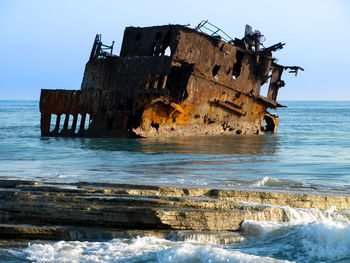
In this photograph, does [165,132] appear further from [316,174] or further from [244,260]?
[244,260]

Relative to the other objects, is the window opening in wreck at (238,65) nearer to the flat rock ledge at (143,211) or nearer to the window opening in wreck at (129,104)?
the window opening in wreck at (129,104)


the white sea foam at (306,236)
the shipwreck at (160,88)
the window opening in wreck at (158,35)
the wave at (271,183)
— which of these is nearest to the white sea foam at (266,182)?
the wave at (271,183)

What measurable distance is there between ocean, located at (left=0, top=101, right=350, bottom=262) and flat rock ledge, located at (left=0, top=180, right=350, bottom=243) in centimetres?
14

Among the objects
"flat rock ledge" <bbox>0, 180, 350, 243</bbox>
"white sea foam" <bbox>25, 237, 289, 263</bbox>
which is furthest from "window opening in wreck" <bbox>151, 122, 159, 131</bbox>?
"white sea foam" <bbox>25, 237, 289, 263</bbox>

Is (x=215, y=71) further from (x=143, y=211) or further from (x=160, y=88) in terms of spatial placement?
(x=143, y=211)

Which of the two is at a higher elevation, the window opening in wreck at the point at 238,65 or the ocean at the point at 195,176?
the window opening in wreck at the point at 238,65

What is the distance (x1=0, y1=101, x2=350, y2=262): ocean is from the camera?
4.11 metres

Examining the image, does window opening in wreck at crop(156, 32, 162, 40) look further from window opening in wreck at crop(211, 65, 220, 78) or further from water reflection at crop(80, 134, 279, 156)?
water reflection at crop(80, 134, 279, 156)

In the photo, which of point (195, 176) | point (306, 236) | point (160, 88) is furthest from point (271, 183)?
point (160, 88)

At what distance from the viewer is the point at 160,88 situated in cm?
1499

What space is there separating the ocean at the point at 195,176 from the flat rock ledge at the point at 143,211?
0.47 ft

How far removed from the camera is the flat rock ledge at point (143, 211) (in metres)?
4.57

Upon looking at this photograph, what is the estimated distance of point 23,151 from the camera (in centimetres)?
1315

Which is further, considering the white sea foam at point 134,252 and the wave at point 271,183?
the wave at point 271,183
